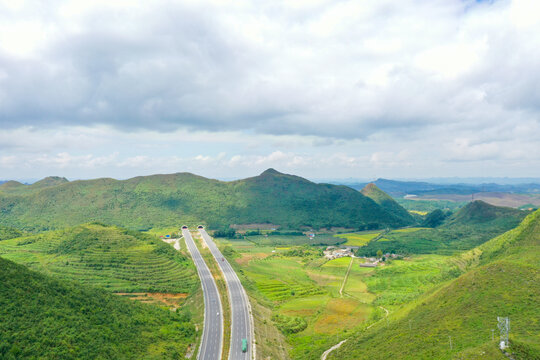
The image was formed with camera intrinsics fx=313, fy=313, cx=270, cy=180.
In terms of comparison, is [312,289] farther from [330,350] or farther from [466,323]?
[466,323]

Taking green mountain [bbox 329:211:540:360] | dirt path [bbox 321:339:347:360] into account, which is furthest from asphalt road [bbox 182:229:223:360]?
green mountain [bbox 329:211:540:360]

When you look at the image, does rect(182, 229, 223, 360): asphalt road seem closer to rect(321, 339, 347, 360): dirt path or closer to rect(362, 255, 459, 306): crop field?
rect(321, 339, 347, 360): dirt path

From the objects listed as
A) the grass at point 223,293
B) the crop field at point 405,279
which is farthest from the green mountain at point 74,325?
the crop field at point 405,279

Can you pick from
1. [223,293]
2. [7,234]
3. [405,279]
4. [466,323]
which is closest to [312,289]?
[223,293]

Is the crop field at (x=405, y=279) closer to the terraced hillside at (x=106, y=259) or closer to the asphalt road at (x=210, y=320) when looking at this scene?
the asphalt road at (x=210, y=320)

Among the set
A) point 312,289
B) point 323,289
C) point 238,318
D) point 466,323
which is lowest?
point 323,289
